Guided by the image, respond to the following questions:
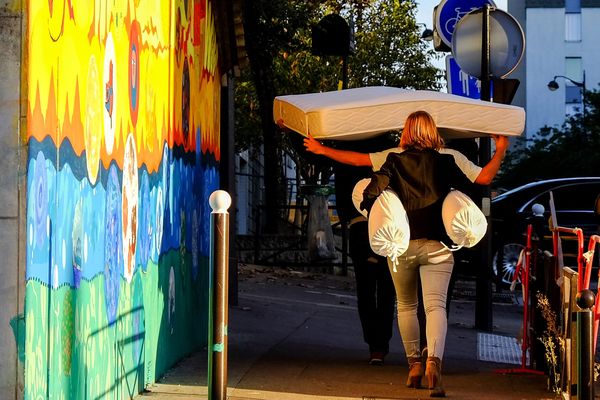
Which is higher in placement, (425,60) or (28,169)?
(425,60)

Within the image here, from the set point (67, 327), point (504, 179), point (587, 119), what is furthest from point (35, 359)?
point (504, 179)

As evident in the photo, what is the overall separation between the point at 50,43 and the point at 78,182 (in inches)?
31.6

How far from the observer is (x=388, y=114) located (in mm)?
8938

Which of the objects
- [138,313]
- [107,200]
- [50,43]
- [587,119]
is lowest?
[138,313]

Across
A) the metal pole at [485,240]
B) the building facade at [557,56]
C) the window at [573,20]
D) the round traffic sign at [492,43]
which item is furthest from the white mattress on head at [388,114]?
the window at [573,20]

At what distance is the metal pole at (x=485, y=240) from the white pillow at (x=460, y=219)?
4.53 m

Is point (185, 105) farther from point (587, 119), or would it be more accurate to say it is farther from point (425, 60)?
point (587, 119)

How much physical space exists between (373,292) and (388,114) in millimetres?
1297

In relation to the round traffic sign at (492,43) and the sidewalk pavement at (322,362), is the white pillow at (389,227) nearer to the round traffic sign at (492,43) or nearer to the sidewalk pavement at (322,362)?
the sidewalk pavement at (322,362)

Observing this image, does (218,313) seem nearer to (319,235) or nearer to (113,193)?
(113,193)

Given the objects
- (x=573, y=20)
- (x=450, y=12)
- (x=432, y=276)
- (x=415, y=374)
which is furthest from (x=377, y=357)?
(x=573, y=20)

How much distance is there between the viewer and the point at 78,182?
18.3 ft

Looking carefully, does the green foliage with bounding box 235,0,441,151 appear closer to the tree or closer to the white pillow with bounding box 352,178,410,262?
the tree

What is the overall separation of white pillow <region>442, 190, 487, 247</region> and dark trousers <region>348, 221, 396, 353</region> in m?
1.34
